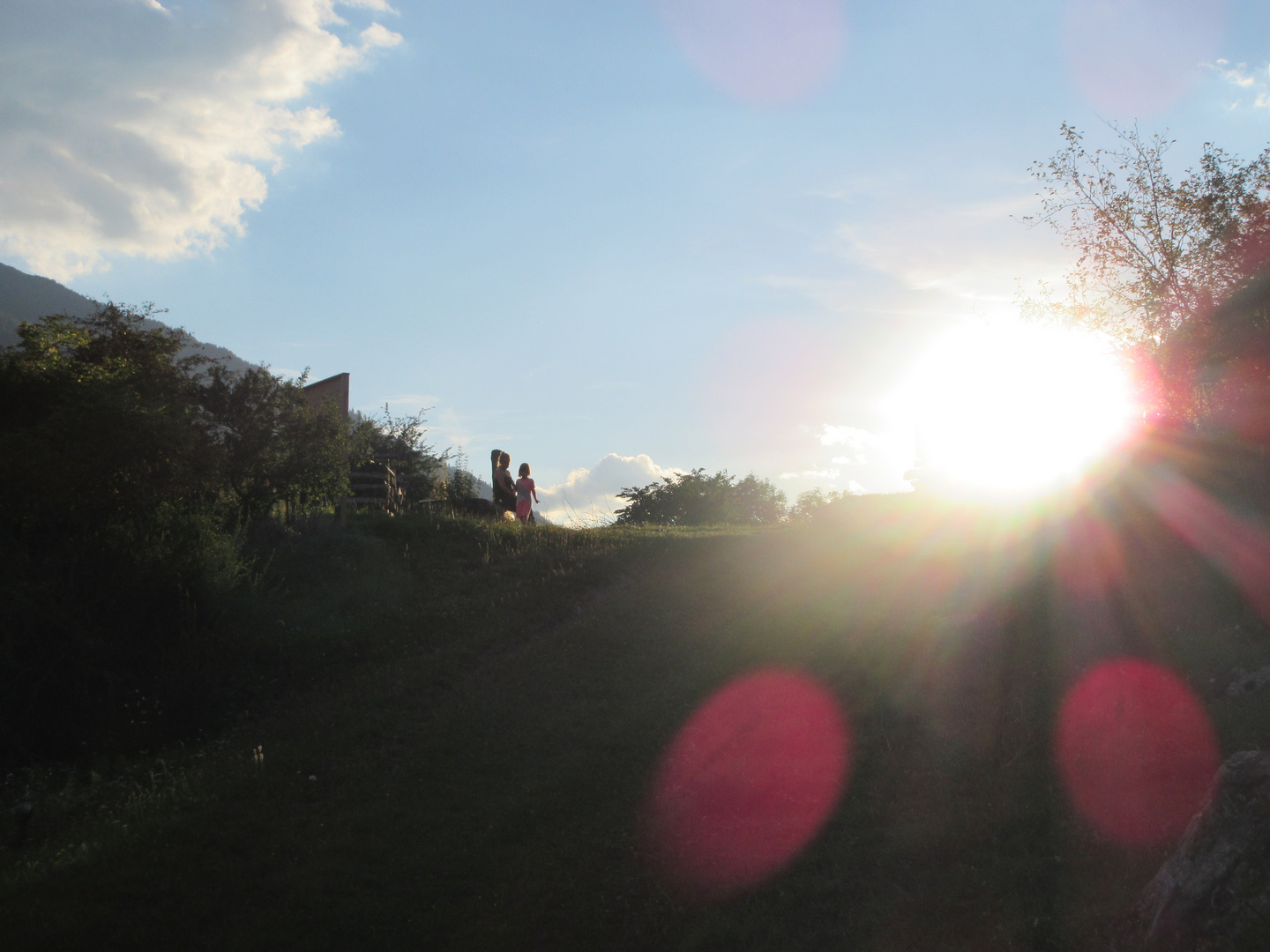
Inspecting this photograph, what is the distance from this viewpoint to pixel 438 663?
14.3 meters

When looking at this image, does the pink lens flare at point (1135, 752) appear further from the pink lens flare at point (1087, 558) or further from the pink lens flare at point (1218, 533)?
the pink lens flare at point (1087, 558)

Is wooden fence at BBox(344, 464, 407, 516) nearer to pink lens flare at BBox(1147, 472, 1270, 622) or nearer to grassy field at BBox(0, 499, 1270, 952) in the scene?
grassy field at BBox(0, 499, 1270, 952)

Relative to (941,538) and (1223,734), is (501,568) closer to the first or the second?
(941,538)

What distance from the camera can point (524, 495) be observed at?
22906 mm

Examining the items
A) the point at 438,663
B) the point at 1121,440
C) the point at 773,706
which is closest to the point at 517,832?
the point at 773,706

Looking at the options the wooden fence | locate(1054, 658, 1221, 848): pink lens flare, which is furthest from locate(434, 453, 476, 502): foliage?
locate(1054, 658, 1221, 848): pink lens flare

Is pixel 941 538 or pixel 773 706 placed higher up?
pixel 941 538

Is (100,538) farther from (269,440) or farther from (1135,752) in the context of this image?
(1135,752)

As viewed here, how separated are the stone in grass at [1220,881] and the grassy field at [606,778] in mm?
523

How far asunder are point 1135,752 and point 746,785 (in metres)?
3.98

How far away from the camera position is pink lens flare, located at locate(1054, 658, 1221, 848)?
6672 millimetres

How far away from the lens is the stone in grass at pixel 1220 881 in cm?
482

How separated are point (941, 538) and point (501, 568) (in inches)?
377

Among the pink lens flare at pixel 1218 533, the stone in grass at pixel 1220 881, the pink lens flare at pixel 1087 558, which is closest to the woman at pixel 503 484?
the pink lens flare at pixel 1087 558
